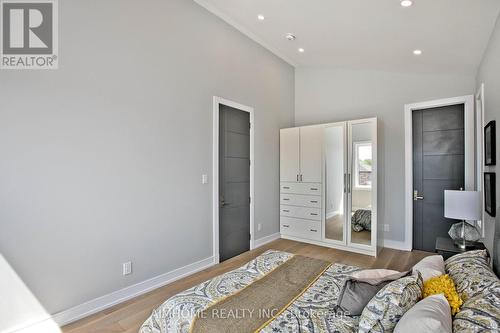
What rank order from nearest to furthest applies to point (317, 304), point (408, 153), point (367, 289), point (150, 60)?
point (367, 289)
point (317, 304)
point (150, 60)
point (408, 153)

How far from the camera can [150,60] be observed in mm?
2996

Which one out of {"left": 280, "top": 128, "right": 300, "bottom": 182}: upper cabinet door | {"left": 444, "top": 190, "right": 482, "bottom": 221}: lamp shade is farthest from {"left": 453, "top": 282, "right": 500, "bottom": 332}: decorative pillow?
{"left": 280, "top": 128, "right": 300, "bottom": 182}: upper cabinet door

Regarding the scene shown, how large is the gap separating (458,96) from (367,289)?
12.1 feet

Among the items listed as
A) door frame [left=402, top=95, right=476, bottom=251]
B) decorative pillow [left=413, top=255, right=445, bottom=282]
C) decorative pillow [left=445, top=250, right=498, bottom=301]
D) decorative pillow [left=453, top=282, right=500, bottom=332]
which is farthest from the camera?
door frame [left=402, top=95, right=476, bottom=251]

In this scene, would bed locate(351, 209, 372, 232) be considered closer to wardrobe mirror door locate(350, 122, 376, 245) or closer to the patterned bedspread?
wardrobe mirror door locate(350, 122, 376, 245)

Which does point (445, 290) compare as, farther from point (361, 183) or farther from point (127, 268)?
point (361, 183)

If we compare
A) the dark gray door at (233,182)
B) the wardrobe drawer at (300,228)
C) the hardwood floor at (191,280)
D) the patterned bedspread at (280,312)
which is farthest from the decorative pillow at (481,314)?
the wardrobe drawer at (300,228)

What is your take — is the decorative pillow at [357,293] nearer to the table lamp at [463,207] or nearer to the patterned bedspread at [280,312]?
the patterned bedspread at [280,312]

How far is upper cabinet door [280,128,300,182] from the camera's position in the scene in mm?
4875

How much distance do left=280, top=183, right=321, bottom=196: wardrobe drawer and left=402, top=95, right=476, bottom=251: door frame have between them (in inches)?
54.3

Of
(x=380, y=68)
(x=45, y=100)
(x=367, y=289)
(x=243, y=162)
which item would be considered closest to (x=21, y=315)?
(x=45, y=100)

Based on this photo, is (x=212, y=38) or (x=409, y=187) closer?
(x=212, y=38)

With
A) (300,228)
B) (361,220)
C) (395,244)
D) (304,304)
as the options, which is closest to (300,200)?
(300,228)

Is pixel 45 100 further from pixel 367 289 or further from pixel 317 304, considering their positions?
pixel 367 289
